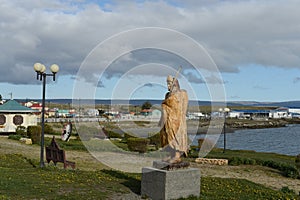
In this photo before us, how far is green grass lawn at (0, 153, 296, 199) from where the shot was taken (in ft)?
30.1

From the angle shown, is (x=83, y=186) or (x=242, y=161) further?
Answer: (x=242, y=161)

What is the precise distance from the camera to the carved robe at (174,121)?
880 centimetres

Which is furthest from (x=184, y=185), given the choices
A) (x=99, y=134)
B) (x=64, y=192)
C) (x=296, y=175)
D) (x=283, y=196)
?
(x=99, y=134)

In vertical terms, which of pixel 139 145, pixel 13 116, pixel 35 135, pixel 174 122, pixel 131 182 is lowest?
pixel 139 145

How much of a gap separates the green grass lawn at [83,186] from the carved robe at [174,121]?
1.74m

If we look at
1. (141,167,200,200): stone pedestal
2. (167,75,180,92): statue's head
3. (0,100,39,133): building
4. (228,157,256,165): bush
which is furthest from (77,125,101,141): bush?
(167,75,180,92): statue's head

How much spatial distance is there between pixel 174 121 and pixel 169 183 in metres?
1.51

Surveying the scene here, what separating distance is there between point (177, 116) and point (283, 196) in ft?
15.6

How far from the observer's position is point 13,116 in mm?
35438

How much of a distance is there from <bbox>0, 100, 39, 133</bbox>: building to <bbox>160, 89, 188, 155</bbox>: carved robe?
97.2ft

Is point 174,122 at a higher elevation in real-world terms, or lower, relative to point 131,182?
higher

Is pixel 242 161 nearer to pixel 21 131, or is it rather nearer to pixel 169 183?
pixel 169 183

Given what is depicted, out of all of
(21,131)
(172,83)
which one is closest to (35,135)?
(21,131)

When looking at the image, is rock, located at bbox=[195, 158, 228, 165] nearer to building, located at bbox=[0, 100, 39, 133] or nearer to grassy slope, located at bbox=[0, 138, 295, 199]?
grassy slope, located at bbox=[0, 138, 295, 199]
